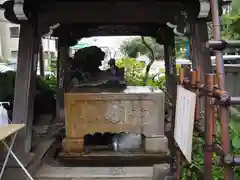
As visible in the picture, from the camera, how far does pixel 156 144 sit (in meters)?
5.49

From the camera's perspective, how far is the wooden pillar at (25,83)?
4688 mm

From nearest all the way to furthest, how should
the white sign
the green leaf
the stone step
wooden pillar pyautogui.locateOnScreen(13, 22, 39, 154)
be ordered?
the green leaf → the white sign → the stone step → wooden pillar pyautogui.locateOnScreen(13, 22, 39, 154)

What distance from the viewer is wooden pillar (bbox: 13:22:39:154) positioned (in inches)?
185

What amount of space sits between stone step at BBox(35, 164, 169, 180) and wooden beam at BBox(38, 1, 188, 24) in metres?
2.15

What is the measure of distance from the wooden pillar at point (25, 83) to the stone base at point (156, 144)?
1.87 metres

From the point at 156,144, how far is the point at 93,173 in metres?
1.36

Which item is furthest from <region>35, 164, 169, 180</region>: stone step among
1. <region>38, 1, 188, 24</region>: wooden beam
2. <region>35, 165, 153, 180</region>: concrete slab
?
<region>38, 1, 188, 24</region>: wooden beam

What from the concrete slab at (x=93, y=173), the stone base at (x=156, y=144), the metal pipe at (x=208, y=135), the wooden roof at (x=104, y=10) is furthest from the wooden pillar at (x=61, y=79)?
the metal pipe at (x=208, y=135)

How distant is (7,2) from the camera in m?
4.56

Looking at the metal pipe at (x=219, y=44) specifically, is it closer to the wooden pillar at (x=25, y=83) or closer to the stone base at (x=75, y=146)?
the wooden pillar at (x=25, y=83)

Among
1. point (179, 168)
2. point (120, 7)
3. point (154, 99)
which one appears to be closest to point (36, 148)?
point (154, 99)

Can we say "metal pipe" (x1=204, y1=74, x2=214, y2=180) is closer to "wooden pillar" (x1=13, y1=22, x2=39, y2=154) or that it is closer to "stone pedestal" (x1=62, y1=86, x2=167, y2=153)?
"wooden pillar" (x1=13, y1=22, x2=39, y2=154)

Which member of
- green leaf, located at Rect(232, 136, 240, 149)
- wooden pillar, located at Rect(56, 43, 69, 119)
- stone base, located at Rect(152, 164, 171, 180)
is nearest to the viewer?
green leaf, located at Rect(232, 136, 240, 149)

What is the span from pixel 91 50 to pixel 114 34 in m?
1.35
